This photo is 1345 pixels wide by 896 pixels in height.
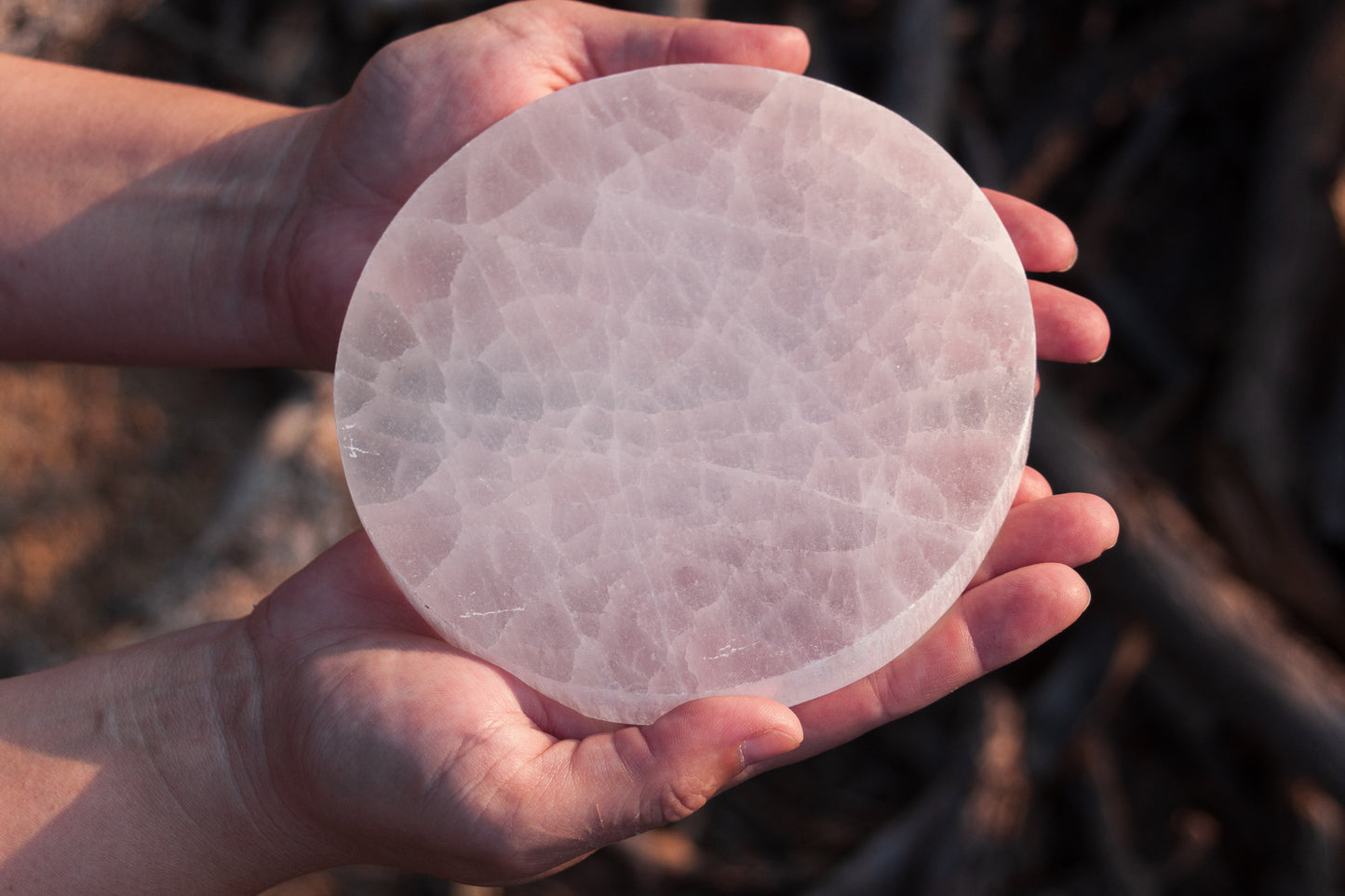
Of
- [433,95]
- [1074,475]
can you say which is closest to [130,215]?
[433,95]

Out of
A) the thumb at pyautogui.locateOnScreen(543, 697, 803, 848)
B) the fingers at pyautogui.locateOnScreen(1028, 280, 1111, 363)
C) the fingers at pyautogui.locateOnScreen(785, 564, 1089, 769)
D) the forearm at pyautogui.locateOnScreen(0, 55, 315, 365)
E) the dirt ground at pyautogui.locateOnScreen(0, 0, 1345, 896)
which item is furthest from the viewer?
the dirt ground at pyautogui.locateOnScreen(0, 0, 1345, 896)

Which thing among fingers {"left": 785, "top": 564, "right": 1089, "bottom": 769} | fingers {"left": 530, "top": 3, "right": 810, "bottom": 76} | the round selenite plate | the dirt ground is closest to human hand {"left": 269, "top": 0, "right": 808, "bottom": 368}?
→ fingers {"left": 530, "top": 3, "right": 810, "bottom": 76}

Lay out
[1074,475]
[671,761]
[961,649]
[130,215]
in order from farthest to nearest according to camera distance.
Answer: [1074,475] < [130,215] < [961,649] < [671,761]

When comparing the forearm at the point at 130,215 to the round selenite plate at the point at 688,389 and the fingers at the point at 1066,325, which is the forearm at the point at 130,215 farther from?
the fingers at the point at 1066,325

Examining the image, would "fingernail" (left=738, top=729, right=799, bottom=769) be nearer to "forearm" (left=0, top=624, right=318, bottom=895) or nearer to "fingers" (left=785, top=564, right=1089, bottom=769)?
"fingers" (left=785, top=564, right=1089, bottom=769)

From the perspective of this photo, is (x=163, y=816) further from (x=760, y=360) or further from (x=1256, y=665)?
(x=1256, y=665)

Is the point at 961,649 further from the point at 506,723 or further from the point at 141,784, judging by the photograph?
the point at 141,784
